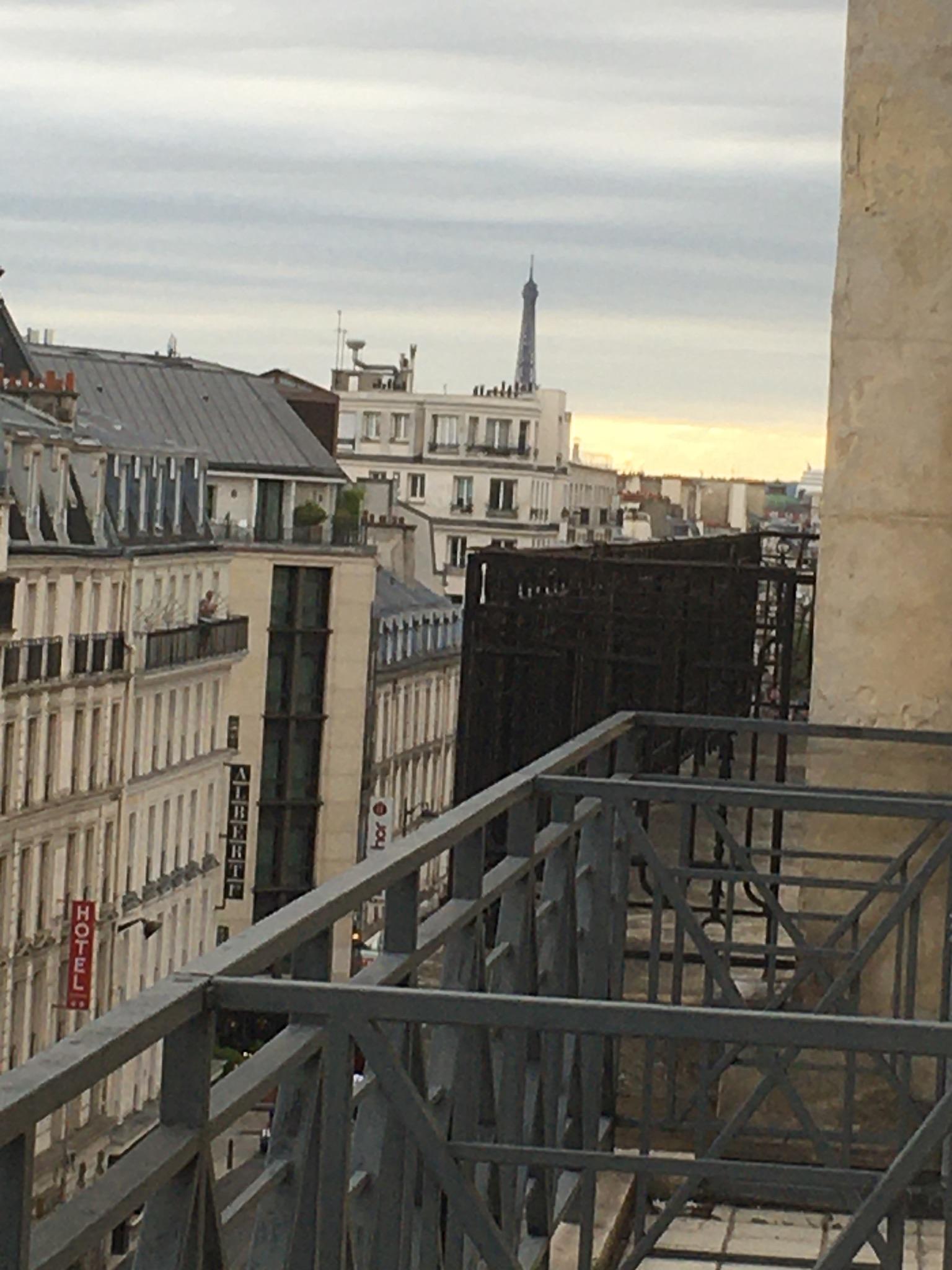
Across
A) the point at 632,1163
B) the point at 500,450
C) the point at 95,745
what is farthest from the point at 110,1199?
the point at 500,450

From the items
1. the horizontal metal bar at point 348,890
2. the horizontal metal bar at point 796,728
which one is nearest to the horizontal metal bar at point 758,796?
the horizontal metal bar at point 348,890

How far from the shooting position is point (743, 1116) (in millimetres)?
8273

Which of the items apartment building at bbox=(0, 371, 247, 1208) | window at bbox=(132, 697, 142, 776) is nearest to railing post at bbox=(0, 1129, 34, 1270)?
apartment building at bbox=(0, 371, 247, 1208)

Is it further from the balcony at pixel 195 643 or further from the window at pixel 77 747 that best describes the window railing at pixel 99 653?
the balcony at pixel 195 643

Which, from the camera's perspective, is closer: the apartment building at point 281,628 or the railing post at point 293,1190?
the railing post at point 293,1190

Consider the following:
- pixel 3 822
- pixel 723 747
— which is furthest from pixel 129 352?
pixel 723 747

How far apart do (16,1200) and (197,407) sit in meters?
82.8

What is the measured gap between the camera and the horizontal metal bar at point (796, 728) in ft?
34.2

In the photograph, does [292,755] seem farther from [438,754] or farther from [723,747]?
[723,747]

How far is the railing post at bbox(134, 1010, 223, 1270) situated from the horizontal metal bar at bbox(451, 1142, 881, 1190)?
97cm

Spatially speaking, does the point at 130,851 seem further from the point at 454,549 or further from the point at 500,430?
the point at 500,430

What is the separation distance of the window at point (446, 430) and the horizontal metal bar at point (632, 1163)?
414 ft

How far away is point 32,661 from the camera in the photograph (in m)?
58.8

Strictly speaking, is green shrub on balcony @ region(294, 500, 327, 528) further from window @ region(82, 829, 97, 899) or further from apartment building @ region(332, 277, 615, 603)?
apartment building @ region(332, 277, 615, 603)
